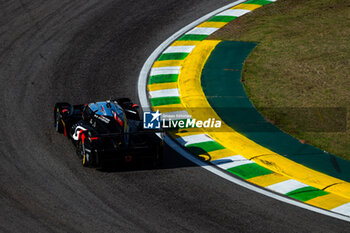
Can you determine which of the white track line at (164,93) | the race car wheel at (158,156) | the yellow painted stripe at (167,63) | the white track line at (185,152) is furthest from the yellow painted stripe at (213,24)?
the race car wheel at (158,156)

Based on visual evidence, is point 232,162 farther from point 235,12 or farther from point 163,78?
point 235,12

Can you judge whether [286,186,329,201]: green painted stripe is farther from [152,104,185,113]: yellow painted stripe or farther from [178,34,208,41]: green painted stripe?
[178,34,208,41]: green painted stripe

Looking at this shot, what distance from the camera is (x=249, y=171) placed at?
13031mm

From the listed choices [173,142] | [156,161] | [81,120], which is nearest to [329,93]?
[173,142]

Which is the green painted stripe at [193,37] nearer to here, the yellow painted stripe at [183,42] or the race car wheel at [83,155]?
the yellow painted stripe at [183,42]

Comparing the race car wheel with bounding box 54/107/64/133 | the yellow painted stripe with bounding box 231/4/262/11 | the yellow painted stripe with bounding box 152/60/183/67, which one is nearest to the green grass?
the yellow painted stripe with bounding box 231/4/262/11

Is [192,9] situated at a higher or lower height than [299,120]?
higher

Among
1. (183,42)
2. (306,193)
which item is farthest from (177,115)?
(183,42)

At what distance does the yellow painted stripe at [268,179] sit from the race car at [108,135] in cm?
232

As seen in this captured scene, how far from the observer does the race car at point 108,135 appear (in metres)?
12.3

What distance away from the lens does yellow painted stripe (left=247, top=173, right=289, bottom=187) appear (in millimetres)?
12547

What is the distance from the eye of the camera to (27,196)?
11.5 meters

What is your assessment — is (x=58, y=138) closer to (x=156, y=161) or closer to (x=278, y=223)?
(x=156, y=161)

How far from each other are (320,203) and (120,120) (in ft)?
16.3
